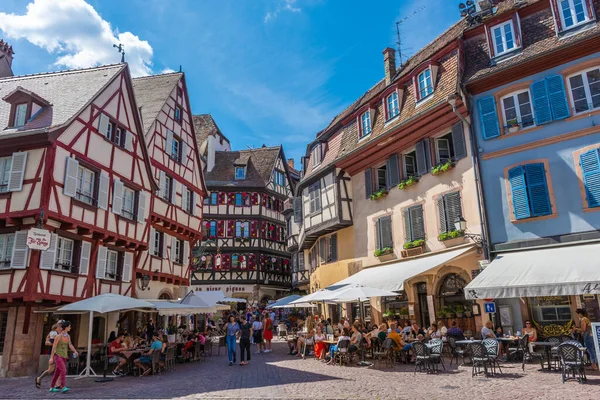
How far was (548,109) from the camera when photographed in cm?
1405

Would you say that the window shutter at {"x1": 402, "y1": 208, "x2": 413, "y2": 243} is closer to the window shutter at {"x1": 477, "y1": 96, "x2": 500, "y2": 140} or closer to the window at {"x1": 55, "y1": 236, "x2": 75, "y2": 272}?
the window shutter at {"x1": 477, "y1": 96, "x2": 500, "y2": 140}

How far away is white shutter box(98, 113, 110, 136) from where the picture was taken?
17531mm

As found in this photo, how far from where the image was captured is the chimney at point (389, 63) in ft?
72.4

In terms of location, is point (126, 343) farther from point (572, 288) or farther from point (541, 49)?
point (541, 49)

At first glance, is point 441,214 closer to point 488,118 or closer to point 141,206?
point 488,118

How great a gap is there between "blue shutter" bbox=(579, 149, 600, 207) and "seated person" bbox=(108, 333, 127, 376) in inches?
553

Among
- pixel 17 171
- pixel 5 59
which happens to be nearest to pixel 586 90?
pixel 17 171

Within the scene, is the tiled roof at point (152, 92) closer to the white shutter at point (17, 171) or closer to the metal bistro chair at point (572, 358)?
the white shutter at point (17, 171)

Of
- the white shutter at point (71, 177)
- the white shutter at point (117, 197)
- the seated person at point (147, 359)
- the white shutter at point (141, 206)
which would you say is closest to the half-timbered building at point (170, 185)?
the white shutter at point (141, 206)

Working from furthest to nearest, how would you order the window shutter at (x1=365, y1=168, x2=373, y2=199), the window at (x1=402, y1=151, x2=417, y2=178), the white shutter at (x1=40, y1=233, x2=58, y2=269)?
the window shutter at (x1=365, y1=168, x2=373, y2=199), the window at (x1=402, y1=151, x2=417, y2=178), the white shutter at (x1=40, y1=233, x2=58, y2=269)

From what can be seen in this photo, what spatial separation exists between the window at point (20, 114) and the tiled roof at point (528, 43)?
613 inches

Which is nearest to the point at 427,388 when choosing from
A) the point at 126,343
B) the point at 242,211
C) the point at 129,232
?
the point at 126,343

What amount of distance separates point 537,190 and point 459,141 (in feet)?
10.8

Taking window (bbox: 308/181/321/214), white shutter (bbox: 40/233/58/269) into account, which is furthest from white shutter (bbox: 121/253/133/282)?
window (bbox: 308/181/321/214)
